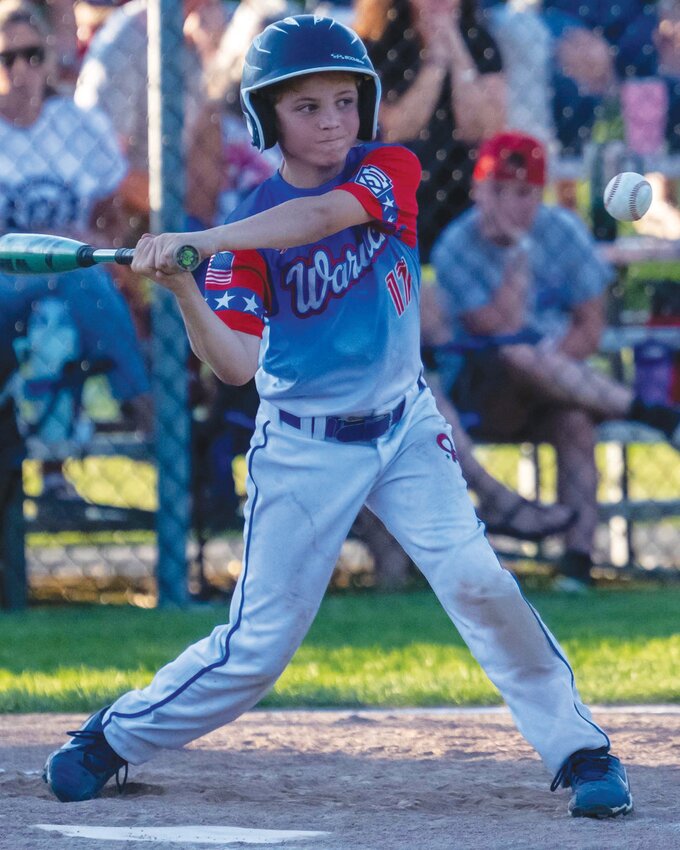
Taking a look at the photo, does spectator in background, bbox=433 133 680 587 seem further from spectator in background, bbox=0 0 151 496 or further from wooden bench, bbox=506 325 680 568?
spectator in background, bbox=0 0 151 496

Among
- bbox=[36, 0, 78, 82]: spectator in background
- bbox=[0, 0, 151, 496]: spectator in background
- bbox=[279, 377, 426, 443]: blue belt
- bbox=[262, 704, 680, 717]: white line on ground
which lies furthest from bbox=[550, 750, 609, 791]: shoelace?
bbox=[36, 0, 78, 82]: spectator in background

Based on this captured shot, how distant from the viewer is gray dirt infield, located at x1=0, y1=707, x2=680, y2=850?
2658 millimetres

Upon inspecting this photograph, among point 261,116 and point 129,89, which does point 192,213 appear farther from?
point 261,116

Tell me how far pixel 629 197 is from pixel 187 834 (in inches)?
63.8

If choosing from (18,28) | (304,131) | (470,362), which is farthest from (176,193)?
(304,131)

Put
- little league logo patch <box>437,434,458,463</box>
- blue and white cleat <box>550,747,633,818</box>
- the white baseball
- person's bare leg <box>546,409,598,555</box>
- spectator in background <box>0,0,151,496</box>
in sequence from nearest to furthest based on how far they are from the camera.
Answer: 1. blue and white cleat <box>550,747,633,818</box>
2. little league logo patch <box>437,434,458,463</box>
3. the white baseball
4. spectator in background <box>0,0,151,496</box>
5. person's bare leg <box>546,409,598,555</box>

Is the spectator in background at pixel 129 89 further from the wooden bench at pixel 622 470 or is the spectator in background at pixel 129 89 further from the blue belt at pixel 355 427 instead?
the blue belt at pixel 355 427

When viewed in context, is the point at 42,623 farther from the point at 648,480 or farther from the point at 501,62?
the point at 648,480

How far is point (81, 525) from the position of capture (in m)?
5.82

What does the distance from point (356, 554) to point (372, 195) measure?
403 centimetres

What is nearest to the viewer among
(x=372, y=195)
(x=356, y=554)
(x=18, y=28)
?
(x=372, y=195)

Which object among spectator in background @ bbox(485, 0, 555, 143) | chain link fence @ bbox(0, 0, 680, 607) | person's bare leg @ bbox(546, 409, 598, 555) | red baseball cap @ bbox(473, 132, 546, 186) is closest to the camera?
chain link fence @ bbox(0, 0, 680, 607)

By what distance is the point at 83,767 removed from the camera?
304 centimetres

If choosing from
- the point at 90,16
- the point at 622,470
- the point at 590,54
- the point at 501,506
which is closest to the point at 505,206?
the point at 501,506
